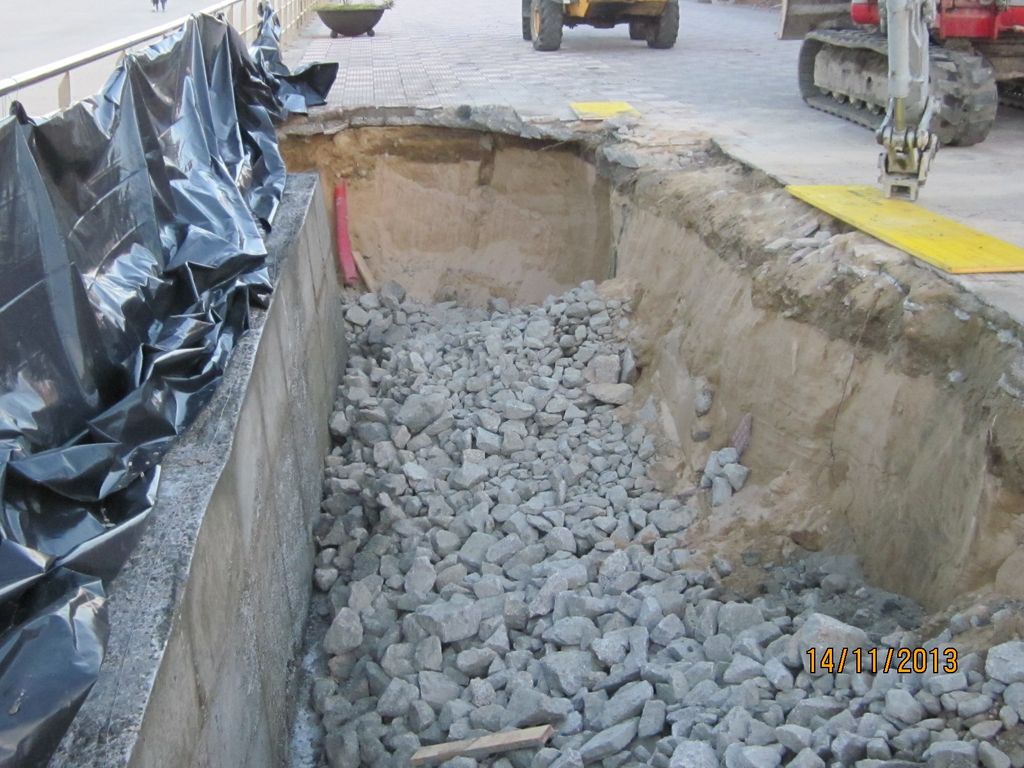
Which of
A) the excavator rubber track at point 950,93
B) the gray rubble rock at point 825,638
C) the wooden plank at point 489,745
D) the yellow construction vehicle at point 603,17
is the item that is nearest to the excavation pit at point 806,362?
the gray rubble rock at point 825,638

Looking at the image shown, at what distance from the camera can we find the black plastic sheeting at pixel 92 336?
8.67ft

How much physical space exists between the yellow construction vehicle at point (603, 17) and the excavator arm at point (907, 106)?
7799 mm

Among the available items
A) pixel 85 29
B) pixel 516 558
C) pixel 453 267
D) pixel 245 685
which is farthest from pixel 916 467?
pixel 85 29

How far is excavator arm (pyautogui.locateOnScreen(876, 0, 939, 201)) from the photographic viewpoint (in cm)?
608

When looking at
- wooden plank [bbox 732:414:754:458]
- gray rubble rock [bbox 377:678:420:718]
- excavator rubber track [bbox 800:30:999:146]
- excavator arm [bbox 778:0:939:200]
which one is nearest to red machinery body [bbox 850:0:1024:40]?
excavator rubber track [bbox 800:30:999:146]

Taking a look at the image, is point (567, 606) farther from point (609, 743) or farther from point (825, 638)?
point (825, 638)

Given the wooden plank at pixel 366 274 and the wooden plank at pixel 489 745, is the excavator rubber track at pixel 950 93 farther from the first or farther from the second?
the wooden plank at pixel 489 745

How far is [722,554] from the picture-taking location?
4992 millimetres

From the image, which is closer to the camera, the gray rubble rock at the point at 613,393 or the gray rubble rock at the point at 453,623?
the gray rubble rock at the point at 453,623

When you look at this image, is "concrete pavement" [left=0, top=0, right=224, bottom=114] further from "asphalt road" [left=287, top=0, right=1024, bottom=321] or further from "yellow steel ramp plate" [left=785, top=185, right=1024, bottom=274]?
"yellow steel ramp plate" [left=785, top=185, right=1024, bottom=274]

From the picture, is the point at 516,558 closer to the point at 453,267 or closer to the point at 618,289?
the point at 618,289

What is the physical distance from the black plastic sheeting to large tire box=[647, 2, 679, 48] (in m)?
10.0

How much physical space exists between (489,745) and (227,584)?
1.21m

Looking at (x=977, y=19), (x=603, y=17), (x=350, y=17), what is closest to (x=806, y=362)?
(x=977, y=19)
